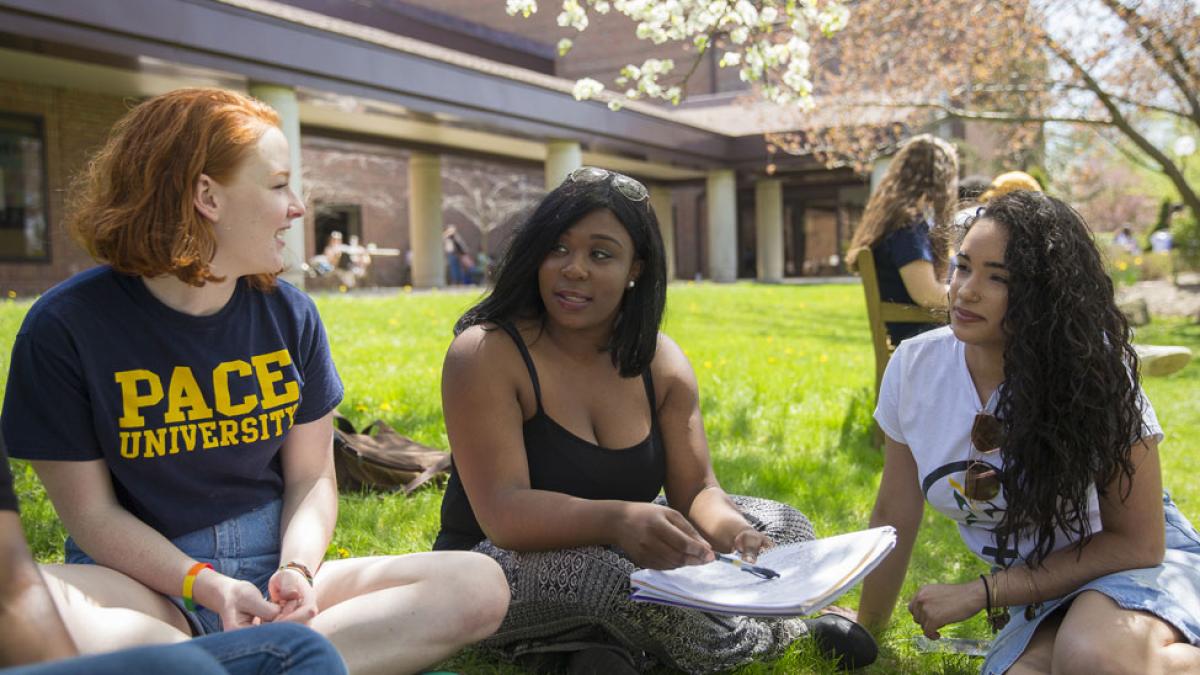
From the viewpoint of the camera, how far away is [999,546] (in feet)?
8.41

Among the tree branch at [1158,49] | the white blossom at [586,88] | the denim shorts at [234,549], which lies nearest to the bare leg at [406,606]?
the denim shorts at [234,549]

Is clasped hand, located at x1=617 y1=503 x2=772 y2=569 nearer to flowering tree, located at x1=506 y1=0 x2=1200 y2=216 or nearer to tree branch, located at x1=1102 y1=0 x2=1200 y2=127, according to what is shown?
flowering tree, located at x1=506 y1=0 x2=1200 y2=216

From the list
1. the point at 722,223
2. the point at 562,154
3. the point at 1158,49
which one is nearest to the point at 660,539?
the point at 1158,49

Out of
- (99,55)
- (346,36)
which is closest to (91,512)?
(99,55)

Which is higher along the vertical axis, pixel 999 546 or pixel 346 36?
pixel 346 36

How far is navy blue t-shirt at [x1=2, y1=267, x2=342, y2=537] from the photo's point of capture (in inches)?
83.7

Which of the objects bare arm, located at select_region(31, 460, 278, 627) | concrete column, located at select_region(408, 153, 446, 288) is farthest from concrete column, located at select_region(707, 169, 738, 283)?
bare arm, located at select_region(31, 460, 278, 627)

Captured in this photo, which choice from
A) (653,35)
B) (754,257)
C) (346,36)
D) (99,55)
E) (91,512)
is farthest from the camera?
(754,257)

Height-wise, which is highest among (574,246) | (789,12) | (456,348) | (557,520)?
(789,12)

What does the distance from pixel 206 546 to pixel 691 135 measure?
2316 centimetres

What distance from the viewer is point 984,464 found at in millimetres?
2559

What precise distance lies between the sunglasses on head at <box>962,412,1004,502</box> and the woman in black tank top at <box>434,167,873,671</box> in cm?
53

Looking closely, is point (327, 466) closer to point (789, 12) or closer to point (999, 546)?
point (999, 546)

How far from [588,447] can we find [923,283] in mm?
2991
